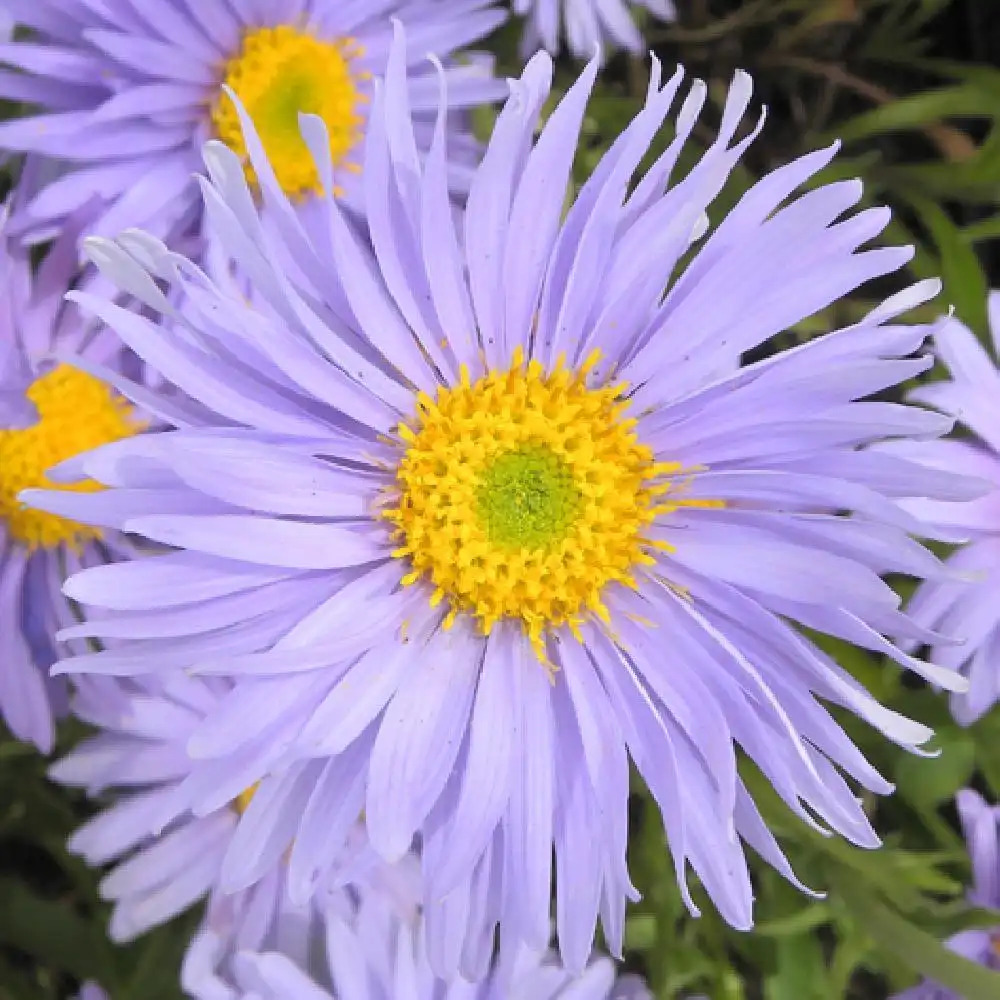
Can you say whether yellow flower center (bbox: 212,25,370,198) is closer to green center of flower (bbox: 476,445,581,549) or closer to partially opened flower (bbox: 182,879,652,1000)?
green center of flower (bbox: 476,445,581,549)

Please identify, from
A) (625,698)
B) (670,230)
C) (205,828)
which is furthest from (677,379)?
(205,828)

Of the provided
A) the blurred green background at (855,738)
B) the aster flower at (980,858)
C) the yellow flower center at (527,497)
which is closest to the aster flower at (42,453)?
the blurred green background at (855,738)

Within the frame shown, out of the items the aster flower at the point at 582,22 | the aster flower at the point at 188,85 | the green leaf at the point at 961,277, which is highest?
the aster flower at the point at 582,22

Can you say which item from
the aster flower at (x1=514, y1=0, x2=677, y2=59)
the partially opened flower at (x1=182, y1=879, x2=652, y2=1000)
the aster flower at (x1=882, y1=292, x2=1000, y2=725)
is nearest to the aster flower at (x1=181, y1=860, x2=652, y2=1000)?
the partially opened flower at (x1=182, y1=879, x2=652, y2=1000)

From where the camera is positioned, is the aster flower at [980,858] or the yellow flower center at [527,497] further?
the aster flower at [980,858]

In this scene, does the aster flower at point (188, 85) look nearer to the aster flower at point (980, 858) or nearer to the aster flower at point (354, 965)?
the aster flower at point (354, 965)

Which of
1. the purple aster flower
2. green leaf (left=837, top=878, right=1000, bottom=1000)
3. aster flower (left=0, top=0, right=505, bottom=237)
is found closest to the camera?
the purple aster flower

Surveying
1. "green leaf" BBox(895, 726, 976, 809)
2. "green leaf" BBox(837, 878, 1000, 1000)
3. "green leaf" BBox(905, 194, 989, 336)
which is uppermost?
"green leaf" BBox(905, 194, 989, 336)

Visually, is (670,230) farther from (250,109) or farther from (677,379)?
(250,109)
